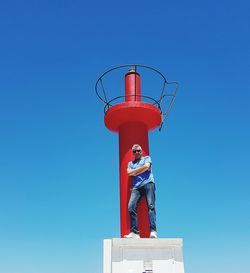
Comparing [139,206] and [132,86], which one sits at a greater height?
[132,86]

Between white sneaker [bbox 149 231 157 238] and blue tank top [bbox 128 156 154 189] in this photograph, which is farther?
blue tank top [bbox 128 156 154 189]

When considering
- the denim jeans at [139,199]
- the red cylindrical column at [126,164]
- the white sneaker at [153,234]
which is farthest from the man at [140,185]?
the red cylindrical column at [126,164]

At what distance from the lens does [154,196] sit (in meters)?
10.1

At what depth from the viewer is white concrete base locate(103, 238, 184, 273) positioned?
8906 mm

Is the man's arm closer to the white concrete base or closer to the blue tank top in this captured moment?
the blue tank top

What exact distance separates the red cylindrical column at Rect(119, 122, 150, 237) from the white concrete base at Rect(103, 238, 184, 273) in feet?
2.96

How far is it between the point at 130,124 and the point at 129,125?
41 mm

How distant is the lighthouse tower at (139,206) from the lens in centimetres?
895

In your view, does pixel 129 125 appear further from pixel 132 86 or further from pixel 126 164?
pixel 132 86

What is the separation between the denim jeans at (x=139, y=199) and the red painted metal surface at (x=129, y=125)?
12.6 inches

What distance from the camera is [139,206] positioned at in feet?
33.5

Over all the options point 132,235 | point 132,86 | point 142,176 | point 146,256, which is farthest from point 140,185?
point 132,86

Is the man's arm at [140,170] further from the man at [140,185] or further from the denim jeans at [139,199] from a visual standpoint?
the denim jeans at [139,199]

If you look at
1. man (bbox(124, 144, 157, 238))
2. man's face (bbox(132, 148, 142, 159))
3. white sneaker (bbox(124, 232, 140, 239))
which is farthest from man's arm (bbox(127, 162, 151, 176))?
white sneaker (bbox(124, 232, 140, 239))
